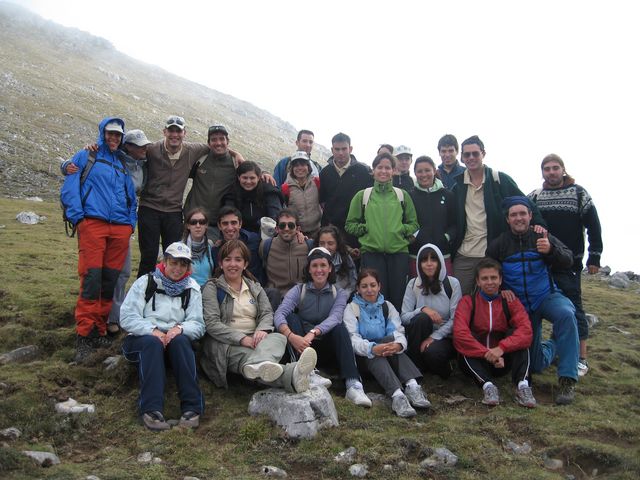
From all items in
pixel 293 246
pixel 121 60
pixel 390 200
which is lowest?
pixel 293 246

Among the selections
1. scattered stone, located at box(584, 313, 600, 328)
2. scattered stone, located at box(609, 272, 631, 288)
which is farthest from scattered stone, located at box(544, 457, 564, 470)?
scattered stone, located at box(609, 272, 631, 288)

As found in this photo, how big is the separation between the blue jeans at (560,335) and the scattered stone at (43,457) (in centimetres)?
821

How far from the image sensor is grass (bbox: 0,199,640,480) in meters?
6.11

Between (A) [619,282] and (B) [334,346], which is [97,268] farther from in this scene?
(A) [619,282]

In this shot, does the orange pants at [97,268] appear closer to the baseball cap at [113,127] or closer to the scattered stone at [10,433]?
the baseball cap at [113,127]

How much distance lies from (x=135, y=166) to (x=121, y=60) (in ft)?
580

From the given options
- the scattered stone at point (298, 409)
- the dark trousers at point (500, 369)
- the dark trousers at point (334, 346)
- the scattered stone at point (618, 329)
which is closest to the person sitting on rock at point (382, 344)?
the dark trousers at point (334, 346)

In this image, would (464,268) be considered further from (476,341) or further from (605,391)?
(605,391)

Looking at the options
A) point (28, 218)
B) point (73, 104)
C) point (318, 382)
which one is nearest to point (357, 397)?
point (318, 382)

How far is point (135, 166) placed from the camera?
10.5 metres

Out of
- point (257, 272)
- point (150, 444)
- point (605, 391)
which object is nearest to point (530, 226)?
point (605, 391)

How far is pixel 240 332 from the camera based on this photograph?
8.52 meters

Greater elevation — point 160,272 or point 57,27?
point 57,27

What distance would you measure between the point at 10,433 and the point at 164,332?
2.47 metres
